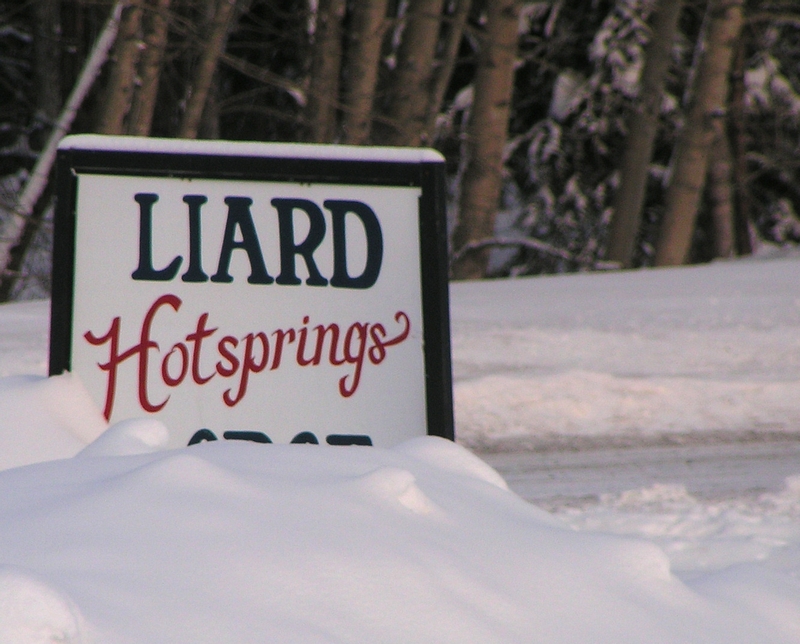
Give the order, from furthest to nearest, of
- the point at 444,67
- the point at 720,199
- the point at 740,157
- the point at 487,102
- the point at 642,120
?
the point at 740,157, the point at 720,199, the point at 642,120, the point at 444,67, the point at 487,102

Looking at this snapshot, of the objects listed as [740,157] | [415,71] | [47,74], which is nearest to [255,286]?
[415,71]

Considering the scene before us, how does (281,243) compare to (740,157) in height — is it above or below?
above

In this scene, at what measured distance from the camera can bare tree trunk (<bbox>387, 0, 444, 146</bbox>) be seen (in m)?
10.5

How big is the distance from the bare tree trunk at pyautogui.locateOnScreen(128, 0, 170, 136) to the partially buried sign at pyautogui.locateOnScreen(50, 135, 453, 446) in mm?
6196

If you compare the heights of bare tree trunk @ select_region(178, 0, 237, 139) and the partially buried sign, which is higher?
bare tree trunk @ select_region(178, 0, 237, 139)

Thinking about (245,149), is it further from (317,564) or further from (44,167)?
(44,167)

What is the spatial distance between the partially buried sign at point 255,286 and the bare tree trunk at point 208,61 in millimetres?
6227

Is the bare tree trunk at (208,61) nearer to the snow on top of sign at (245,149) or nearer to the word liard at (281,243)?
the snow on top of sign at (245,149)

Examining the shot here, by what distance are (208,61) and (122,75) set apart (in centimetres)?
87

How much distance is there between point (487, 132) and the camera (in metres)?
11.1

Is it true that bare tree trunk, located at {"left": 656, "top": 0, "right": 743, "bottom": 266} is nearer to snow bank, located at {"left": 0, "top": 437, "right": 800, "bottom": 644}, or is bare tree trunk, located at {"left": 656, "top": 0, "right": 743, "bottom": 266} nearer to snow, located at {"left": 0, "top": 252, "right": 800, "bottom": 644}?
snow, located at {"left": 0, "top": 252, "right": 800, "bottom": 644}

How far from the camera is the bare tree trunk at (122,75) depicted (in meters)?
8.29

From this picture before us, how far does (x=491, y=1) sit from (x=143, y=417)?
9423mm

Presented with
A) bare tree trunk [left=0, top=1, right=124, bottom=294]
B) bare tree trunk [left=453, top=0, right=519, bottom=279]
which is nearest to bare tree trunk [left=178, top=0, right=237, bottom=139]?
bare tree trunk [left=0, top=1, right=124, bottom=294]
